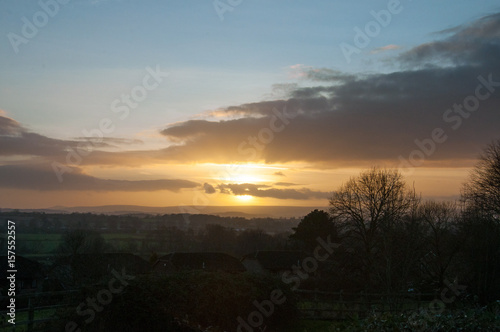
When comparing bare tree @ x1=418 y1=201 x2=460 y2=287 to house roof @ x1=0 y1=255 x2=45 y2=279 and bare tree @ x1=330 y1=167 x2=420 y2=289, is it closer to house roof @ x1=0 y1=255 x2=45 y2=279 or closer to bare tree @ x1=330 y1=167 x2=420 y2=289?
bare tree @ x1=330 y1=167 x2=420 y2=289

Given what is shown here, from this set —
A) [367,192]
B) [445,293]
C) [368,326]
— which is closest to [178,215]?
[367,192]

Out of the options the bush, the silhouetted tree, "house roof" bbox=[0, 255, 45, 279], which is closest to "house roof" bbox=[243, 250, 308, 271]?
the silhouetted tree

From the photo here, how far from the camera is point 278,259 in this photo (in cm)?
4825

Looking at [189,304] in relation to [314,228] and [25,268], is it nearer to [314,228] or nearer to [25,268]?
[25,268]

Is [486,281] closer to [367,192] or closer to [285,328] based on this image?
[285,328]

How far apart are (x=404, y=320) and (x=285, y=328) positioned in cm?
1004

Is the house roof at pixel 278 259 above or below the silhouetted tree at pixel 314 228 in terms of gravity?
below

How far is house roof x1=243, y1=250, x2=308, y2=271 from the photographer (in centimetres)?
4703

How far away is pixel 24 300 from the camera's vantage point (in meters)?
24.6

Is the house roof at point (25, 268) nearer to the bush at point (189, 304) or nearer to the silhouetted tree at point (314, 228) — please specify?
the bush at point (189, 304)

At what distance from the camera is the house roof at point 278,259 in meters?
47.0

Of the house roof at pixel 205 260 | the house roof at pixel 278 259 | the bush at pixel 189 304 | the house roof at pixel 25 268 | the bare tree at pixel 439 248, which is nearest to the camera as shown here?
the bush at pixel 189 304

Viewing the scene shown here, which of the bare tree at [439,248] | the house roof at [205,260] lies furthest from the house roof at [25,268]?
the bare tree at [439,248]

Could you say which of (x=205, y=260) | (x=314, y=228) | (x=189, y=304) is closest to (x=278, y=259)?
(x=314, y=228)
